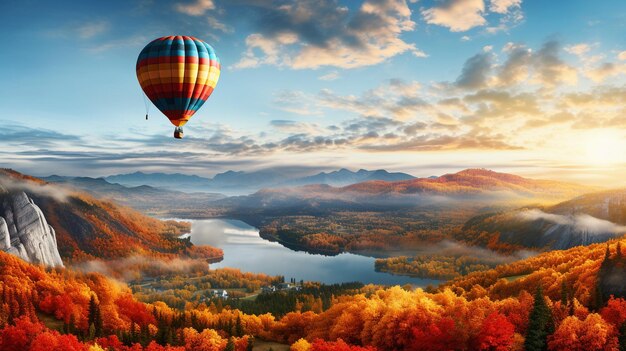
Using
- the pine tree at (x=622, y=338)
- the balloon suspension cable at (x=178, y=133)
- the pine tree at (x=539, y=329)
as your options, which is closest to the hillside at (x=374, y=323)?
the pine tree at (x=539, y=329)

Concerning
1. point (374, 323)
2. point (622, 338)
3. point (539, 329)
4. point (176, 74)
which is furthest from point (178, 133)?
point (622, 338)

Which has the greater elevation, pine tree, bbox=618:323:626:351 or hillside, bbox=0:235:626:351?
pine tree, bbox=618:323:626:351

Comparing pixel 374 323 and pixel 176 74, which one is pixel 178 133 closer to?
pixel 176 74

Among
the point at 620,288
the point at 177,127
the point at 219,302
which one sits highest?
the point at 177,127

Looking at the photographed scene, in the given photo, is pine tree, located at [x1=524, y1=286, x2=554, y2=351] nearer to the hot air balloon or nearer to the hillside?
the hillside

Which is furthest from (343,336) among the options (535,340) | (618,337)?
(618,337)

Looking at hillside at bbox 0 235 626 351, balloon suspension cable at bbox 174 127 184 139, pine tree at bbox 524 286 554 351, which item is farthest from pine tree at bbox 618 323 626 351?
balloon suspension cable at bbox 174 127 184 139

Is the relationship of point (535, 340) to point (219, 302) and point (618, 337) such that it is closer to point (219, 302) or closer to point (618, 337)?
point (618, 337)
